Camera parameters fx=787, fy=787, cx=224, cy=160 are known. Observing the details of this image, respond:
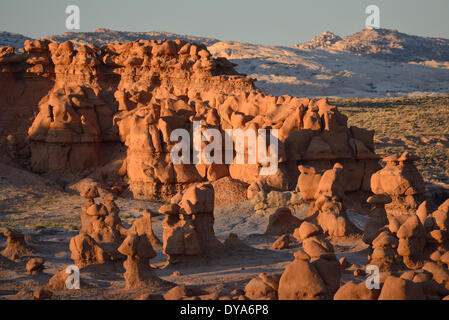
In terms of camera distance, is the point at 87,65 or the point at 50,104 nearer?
the point at 50,104

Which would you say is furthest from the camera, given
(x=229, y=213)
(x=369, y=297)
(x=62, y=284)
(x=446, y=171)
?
(x=446, y=171)

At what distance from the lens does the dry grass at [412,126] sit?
36469 millimetres

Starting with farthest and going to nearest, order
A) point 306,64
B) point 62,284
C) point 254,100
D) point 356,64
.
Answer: point 356,64, point 306,64, point 254,100, point 62,284

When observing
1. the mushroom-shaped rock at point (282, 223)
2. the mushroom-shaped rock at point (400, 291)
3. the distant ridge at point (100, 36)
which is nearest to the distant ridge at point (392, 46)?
the distant ridge at point (100, 36)

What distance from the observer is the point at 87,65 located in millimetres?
31688

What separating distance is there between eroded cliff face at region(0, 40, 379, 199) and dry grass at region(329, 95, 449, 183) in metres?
8.93

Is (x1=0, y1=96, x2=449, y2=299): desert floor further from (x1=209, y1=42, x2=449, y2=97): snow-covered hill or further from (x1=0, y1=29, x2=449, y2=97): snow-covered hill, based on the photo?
(x1=0, y1=29, x2=449, y2=97): snow-covered hill

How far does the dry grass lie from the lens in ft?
120

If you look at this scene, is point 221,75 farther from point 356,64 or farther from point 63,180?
point 356,64

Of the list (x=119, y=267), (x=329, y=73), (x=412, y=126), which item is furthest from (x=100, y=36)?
(x=119, y=267)

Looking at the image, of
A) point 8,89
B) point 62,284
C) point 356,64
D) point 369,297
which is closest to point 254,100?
point 8,89

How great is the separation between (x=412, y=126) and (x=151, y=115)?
23987 millimetres

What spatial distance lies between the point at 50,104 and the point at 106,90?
334cm

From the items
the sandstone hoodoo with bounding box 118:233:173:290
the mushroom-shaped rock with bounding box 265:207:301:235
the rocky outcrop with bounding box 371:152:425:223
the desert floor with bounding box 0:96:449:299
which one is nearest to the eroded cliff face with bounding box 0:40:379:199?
the mushroom-shaped rock with bounding box 265:207:301:235
